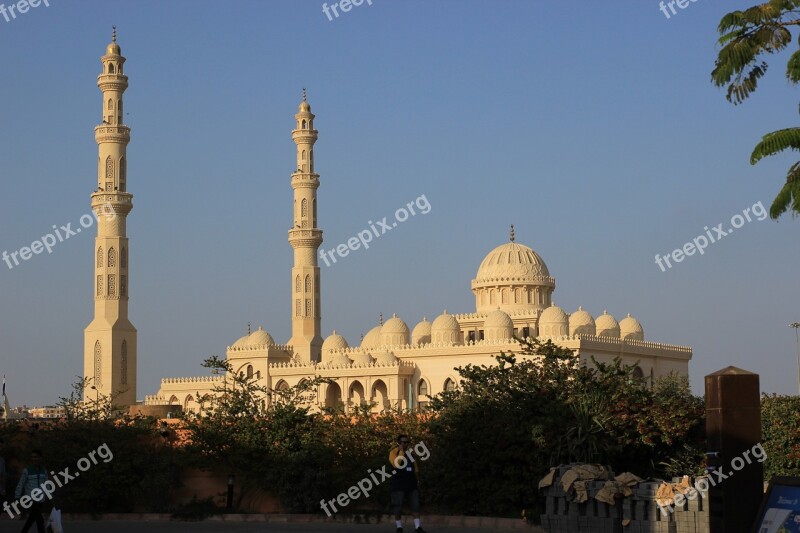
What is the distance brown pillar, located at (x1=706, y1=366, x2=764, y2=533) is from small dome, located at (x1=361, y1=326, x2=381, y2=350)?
46.9 m

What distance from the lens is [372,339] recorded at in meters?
57.2

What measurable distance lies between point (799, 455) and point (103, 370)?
34.0 metres

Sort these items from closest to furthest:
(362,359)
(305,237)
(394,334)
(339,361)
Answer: (362,359)
(339,361)
(305,237)
(394,334)

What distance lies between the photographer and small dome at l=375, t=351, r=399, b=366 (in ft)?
170

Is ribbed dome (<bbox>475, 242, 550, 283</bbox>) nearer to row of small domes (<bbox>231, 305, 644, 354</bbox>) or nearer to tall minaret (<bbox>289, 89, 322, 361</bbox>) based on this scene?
row of small domes (<bbox>231, 305, 644, 354</bbox>)

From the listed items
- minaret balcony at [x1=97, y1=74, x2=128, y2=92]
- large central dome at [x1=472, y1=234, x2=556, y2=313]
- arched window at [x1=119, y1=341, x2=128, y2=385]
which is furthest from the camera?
large central dome at [x1=472, y1=234, x2=556, y2=313]

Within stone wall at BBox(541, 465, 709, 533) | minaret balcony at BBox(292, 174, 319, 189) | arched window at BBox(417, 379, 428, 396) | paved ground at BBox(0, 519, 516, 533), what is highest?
minaret balcony at BBox(292, 174, 319, 189)

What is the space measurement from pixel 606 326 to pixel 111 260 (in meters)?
22.1

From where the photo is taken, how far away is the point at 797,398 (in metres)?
17.1

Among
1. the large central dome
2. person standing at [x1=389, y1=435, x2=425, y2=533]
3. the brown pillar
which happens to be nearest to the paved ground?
person standing at [x1=389, y1=435, x2=425, y2=533]

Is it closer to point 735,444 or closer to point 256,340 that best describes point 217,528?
point 735,444

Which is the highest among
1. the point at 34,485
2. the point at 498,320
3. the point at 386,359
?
the point at 498,320

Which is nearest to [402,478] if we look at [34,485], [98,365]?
[34,485]

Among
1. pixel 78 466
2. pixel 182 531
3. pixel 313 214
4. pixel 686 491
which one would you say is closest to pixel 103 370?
pixel 313 214
